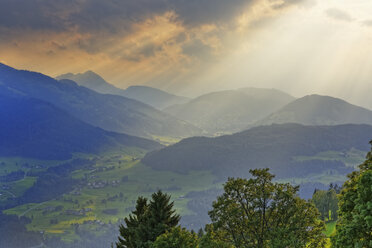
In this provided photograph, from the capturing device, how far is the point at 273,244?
30734 millimetres

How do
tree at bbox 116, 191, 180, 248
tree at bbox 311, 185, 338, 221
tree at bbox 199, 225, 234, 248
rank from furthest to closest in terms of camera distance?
tree at bbox 311, 185, 338, 221
tree at bbox 116, 191, 180, 248
tree at bbox 199, 225, 234, 248

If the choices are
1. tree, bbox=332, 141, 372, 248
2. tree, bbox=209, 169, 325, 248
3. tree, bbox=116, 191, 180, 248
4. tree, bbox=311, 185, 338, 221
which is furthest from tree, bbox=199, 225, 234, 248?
tree, bbox=311, 185, 338, 221

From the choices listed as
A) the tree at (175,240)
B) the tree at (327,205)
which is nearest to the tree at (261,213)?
the tree at (175,240)

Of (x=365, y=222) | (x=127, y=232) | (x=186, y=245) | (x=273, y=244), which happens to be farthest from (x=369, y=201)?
(x=127, y=232)

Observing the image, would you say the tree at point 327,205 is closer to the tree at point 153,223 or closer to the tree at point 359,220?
the tree at point 153,223

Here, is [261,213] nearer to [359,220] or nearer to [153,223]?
[359,220]

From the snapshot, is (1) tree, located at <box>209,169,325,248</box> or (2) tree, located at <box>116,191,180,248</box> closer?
(1) tree, located at <box>209,169,325,248</box>

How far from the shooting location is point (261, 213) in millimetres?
35938

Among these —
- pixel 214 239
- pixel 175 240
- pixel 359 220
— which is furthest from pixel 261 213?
pixel 359 220

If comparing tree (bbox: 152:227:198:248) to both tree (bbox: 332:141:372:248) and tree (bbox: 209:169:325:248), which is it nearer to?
tree (bbox: 209:169:325:248)

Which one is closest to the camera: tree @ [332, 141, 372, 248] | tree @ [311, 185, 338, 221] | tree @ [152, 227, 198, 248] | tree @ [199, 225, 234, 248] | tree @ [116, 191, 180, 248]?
tree @ [332, 141, 372, 248]

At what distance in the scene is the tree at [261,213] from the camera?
33.6 metres

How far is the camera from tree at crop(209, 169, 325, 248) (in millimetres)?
33594

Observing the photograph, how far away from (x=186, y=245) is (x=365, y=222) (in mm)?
23090
